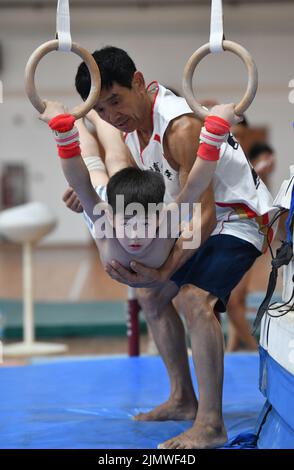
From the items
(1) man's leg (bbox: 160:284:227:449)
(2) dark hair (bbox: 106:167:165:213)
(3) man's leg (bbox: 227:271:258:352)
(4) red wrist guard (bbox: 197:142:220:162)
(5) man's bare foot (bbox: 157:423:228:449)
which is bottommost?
(3) man's leg (bbox: 227:271:258:352)

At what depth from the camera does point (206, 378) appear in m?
2.57

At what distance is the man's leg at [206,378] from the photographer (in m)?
2.57

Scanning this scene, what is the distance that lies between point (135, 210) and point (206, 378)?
0.60 m

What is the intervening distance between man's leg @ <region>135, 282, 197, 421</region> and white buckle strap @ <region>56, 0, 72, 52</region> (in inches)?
39.1

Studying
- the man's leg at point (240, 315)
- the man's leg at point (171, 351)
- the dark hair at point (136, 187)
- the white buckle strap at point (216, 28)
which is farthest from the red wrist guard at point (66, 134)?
the man's leg at point (240, 315)

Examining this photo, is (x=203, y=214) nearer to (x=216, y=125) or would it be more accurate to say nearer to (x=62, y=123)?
→ (x=216, y=125)

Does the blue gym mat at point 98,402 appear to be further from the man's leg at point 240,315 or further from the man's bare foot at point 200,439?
the man's leg at point 240,315

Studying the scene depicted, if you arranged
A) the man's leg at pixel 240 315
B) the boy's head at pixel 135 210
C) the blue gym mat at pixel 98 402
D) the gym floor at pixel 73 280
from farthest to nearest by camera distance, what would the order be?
the gym floor at pixel 73 280 < the man's leg at pixel 240 315 < the blue gym mat at pixel 98 402 < the boy's head at pixel 135 210

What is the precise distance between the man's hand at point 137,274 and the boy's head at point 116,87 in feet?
1.64

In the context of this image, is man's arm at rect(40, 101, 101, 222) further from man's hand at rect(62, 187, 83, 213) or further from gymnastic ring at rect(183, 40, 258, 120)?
gymnastic ring at rect(183, 40, 258, 120)

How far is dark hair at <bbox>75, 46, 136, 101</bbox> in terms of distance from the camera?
8.61 ft

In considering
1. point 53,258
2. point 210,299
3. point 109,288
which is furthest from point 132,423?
point 53,258

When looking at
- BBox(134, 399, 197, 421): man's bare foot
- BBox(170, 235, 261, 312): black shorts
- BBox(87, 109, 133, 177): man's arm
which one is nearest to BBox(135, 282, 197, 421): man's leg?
BBox(134, 399, 197, 421): man's bare foot

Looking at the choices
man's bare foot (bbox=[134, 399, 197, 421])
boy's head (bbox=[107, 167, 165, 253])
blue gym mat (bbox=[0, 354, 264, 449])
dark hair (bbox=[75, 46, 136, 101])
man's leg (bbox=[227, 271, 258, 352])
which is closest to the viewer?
boy's head (bbox=[107, 167, 165, 253])
